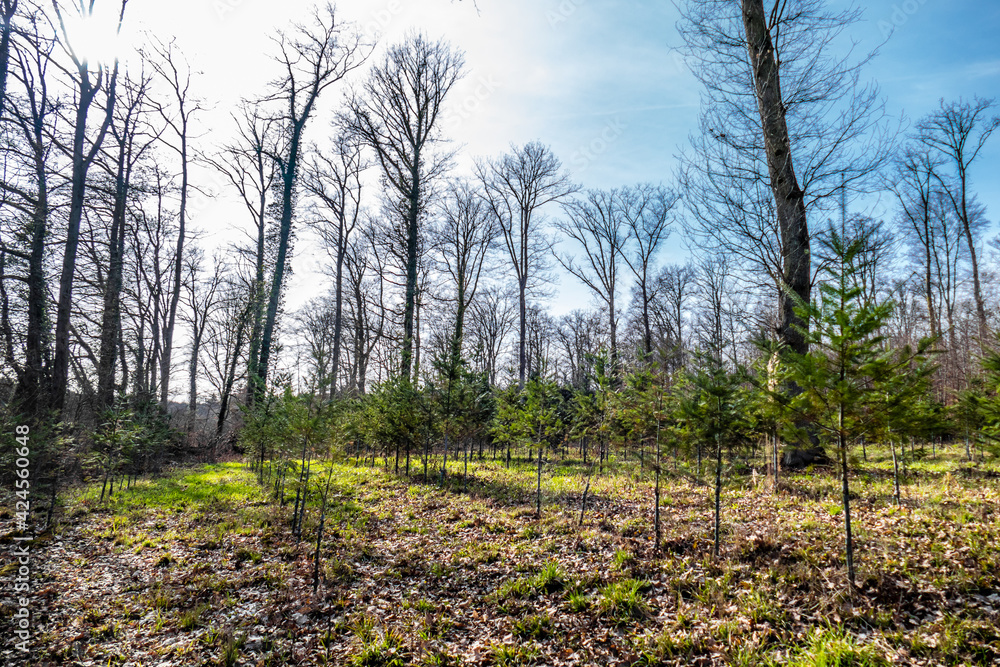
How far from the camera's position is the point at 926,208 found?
20734 millimetres

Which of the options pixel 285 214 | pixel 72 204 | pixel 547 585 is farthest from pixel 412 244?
pixel 547 585

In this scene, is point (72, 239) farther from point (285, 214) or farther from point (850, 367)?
point (850, 367)

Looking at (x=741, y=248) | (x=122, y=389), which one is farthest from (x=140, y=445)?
(x=741, y=248)

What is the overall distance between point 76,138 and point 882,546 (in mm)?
17828

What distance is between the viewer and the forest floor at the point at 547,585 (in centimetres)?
378

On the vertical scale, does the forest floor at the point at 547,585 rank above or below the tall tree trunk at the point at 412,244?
below

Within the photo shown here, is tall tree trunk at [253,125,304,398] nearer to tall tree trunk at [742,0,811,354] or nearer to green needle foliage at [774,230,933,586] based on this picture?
tall tree trunk at [742,0,811,354]

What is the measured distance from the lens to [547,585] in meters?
5.18

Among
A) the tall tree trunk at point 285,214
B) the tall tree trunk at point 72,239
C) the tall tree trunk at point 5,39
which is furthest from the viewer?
the tall tree trunk at point 285,214

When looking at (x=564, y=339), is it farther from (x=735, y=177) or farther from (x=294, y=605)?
(x=294, y=605)

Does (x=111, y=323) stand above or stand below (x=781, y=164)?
below

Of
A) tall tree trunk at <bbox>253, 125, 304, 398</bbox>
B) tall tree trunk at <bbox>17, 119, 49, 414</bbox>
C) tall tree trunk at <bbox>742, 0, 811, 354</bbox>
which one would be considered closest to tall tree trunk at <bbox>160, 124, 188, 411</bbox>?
tall tree trunk at <bbox>253, 125, 304, 398</bbox>

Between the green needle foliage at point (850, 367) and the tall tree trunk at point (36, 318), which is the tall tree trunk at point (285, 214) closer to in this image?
the tall tree trunk at point (36, 318)

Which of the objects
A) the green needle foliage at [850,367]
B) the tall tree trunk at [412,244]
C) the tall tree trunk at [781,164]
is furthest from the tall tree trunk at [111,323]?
the tall tree trunk at [781,164]
